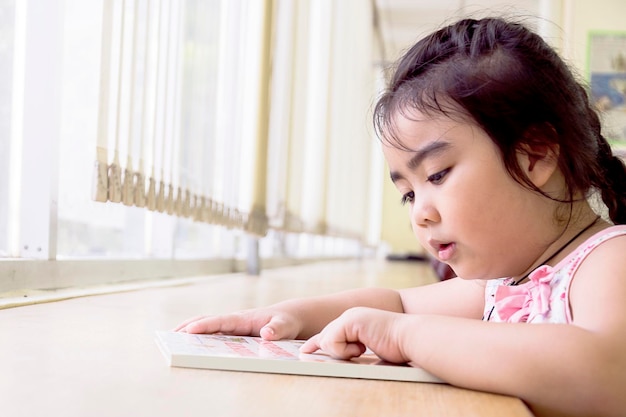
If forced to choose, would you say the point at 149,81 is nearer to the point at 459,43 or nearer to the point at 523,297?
the point at 459,43

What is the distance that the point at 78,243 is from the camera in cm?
187

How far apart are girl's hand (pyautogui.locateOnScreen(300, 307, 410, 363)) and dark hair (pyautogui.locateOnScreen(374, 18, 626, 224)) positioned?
0.83 ft

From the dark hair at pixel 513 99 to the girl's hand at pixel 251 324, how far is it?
0.84 ft

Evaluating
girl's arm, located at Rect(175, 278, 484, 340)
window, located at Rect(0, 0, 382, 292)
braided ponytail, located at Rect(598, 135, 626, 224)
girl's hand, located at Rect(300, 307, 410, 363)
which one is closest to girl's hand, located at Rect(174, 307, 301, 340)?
girl's arm, located at Rect(175, 278, 484, 340)

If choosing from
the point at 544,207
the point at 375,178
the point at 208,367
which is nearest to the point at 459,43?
the point at 544,207

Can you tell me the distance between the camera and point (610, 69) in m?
4.48

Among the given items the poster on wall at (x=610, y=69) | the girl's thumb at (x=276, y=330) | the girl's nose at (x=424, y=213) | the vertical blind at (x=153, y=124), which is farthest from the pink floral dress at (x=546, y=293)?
the poster on wall at (x=610, y=69)

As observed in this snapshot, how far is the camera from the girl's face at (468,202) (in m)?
0.90

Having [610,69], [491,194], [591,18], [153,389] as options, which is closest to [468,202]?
[491,194]

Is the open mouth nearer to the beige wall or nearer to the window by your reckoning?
the window

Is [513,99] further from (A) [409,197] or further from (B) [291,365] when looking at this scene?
(B) [291,365]

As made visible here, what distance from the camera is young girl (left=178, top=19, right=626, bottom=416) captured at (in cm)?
76

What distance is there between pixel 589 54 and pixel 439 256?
3902 mm

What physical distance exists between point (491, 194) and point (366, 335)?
0.24 meters
